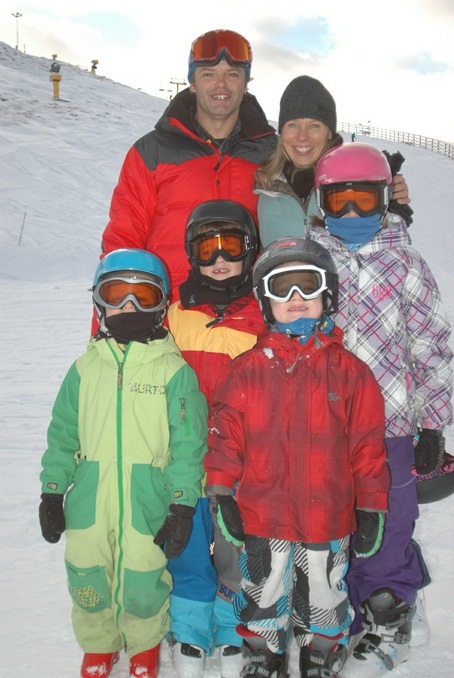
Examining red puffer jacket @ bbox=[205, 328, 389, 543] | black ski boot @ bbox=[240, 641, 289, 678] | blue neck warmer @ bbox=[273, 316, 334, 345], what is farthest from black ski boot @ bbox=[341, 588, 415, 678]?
blue neck warmer @ bbox=[273, 316, 334, 345]

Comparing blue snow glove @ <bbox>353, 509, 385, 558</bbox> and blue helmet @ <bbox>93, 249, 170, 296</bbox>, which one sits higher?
blue helmet @ <bbox>93, 249, 170, 296</bbox>

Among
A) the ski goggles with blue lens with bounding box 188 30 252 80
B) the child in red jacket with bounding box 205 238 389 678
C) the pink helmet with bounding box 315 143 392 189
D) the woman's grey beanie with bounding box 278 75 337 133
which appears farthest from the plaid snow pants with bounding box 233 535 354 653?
the ski goggles with blue lens with bounding box 188 30 252 80

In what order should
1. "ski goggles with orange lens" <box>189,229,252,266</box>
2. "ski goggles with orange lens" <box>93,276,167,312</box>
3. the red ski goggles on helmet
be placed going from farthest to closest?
the red ski goggles on helmet → "ski goggles with orange lens" <box>189,229,252,266</box> → "ski goggles with orange lens" <box>93,276,167,312</box>

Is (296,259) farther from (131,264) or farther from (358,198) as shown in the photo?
(131,264)

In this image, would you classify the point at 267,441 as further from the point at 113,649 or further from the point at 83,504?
the point at 113,649

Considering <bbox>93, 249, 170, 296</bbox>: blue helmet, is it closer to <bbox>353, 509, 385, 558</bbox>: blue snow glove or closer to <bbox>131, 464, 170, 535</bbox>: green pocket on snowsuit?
<bbox>131, 464, 170, 535</bbox>: green pocket on snowsuit

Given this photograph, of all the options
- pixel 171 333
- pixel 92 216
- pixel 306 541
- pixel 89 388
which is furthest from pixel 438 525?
pixel 92 216

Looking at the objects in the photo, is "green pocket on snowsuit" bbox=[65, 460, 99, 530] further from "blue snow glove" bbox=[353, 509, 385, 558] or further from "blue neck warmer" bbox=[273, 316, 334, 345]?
"blue snow glove" bbox=[353, 509, 385, 558]

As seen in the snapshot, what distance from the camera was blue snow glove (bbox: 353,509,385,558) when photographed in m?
2.35

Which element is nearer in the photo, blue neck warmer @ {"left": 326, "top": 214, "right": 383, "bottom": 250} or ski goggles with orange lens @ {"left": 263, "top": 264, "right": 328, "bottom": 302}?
ski goggles with orange lens @ {"left": 263, "top": 264, "right": 328, "bottom": 302}

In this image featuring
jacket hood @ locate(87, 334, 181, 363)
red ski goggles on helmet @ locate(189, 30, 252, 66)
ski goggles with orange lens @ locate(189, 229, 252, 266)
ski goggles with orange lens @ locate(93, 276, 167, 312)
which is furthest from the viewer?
red ski goggles on helmet @ locate(189, 30, 252, 66)

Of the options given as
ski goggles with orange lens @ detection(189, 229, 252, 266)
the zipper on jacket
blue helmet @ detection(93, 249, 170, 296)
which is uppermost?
ski goggles with orange lens @ detection(189, 229, 252, 266)

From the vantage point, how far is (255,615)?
237 centimetres

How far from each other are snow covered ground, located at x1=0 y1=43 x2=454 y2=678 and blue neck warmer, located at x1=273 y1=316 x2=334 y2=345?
54.5 inches
